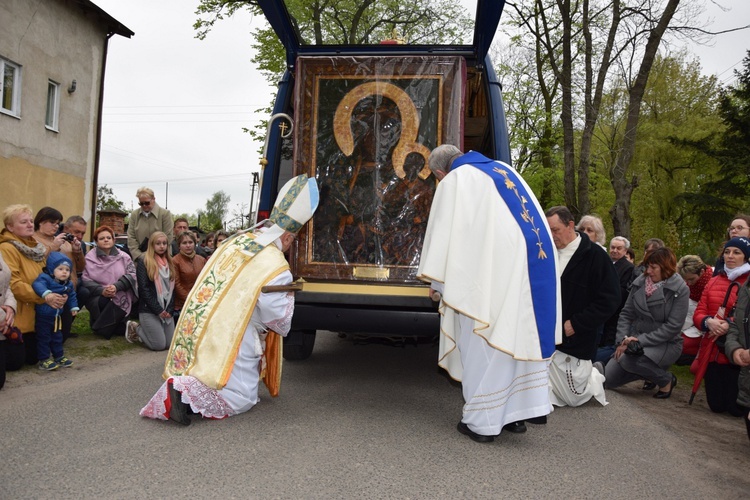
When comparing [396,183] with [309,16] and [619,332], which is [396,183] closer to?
[619,332]

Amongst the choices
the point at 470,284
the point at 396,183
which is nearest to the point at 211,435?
the point at 470,284

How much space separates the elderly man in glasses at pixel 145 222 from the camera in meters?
8.58

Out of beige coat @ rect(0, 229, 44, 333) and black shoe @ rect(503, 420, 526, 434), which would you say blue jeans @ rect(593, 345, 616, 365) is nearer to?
black shoe @ rect(503, 420, 526, 434)

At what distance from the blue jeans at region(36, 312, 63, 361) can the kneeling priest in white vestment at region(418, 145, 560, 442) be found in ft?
12.6

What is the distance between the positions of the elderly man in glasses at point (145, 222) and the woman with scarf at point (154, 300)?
1011 mm

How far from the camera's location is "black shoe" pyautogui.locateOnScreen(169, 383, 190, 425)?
414 cm

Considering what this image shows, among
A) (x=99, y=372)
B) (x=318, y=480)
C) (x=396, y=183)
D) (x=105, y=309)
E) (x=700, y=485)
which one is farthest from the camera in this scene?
(x=105, y=309)

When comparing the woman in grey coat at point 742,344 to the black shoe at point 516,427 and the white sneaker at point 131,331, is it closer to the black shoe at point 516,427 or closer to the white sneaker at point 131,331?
the black shoe at point 516,427

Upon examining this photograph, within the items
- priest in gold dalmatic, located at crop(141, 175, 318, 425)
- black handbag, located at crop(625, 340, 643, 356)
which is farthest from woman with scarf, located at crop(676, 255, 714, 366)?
priest in gold dalmatic, located at crop(141, 175, 318, 425)

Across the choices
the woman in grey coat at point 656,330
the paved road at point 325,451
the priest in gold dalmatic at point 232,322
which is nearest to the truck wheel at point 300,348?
the paved road at point 325,451

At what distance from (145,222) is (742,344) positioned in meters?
7.26

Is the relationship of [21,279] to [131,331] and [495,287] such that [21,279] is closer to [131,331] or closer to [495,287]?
[131,331]

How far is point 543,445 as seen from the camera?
4164 mm

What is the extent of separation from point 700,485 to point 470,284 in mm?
1762
